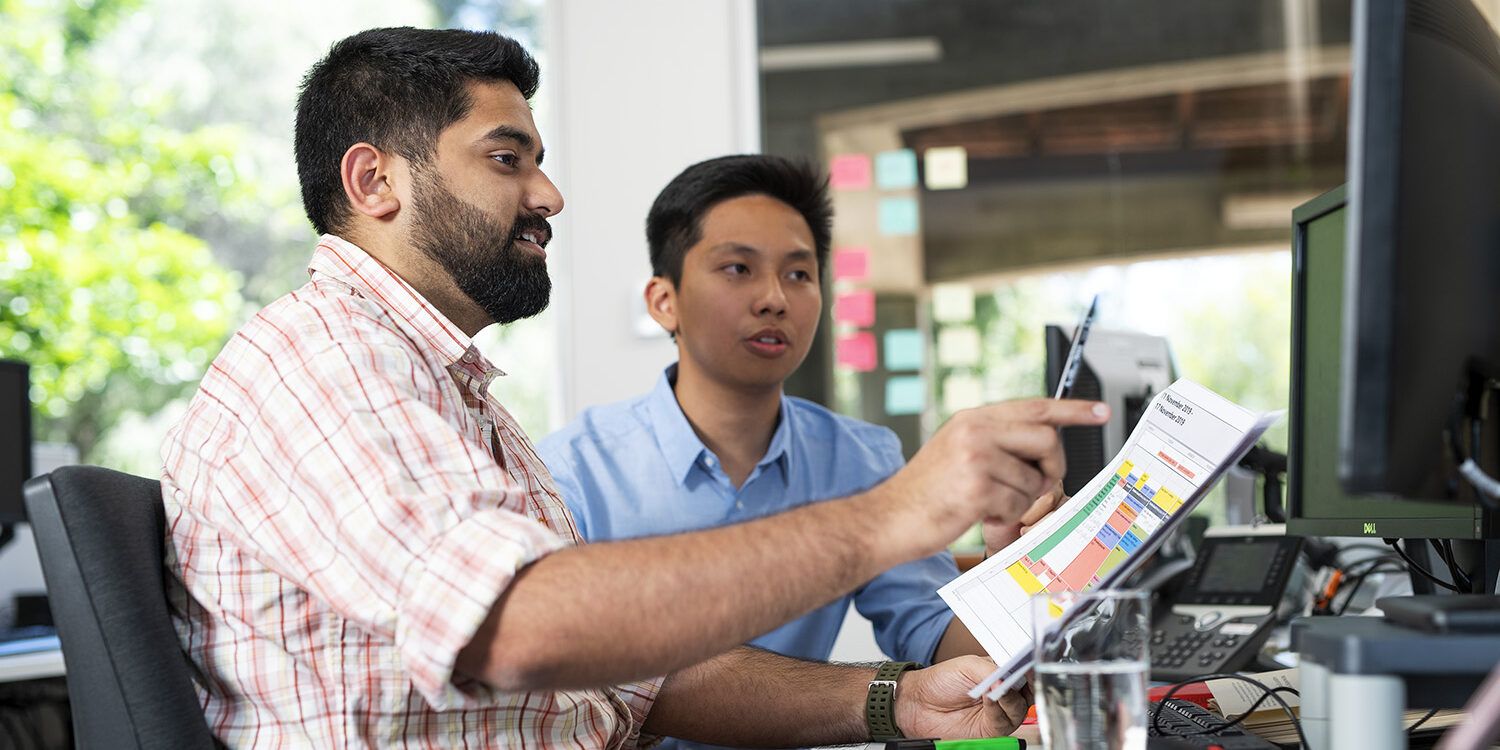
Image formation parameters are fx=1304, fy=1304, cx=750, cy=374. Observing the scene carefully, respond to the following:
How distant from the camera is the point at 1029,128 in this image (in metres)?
3.89

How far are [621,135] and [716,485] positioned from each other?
1.76 meters

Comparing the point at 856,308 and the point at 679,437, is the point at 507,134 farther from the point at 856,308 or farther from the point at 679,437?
the point at 856,308

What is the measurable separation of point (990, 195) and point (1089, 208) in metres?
0.30

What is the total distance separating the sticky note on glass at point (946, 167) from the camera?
3.85 metres

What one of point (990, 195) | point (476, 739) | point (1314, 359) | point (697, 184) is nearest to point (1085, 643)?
point (476, 739)

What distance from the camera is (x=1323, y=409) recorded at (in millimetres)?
1357

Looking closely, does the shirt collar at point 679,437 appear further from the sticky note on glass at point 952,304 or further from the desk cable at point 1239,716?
the sticky note on glass at point 952,304

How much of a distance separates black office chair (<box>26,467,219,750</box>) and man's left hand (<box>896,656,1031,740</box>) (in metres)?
0.72

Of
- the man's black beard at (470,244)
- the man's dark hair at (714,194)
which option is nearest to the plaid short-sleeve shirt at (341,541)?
the man's black beard at (470,244)

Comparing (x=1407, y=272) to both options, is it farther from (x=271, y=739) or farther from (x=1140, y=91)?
(x=1140, y=91)

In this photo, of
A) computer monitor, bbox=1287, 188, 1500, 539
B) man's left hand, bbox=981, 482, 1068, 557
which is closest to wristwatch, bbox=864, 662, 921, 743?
man's left hand, bbox=981, 482, 1068, 557

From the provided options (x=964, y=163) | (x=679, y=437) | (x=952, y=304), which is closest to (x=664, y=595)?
(x=679, y=437)

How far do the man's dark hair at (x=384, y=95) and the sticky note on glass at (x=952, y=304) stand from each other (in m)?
2.46

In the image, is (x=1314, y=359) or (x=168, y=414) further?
(x=168, y=414)
